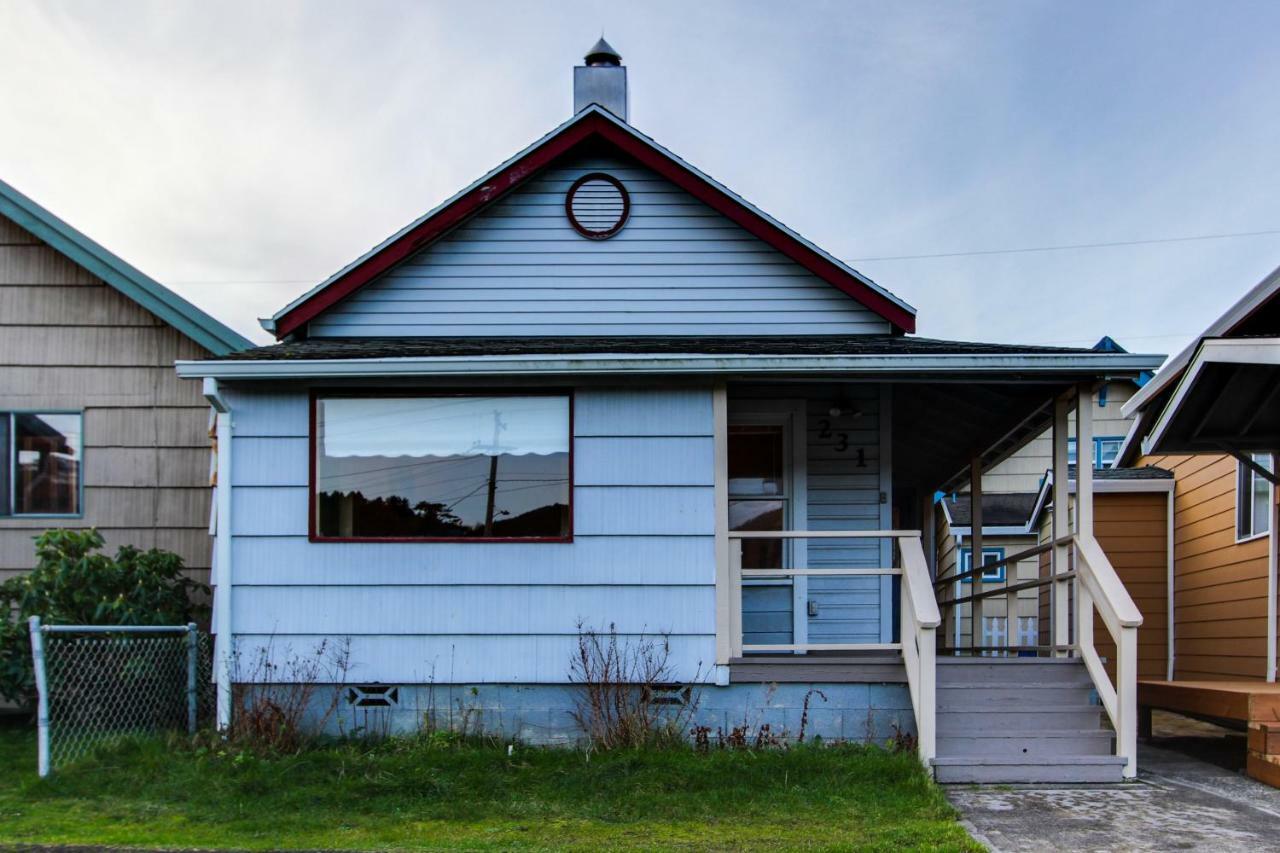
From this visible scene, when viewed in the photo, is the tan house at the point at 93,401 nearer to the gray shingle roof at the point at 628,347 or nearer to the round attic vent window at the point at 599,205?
the gray shingle roof at the point at 628,347

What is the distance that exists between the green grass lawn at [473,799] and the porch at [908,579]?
0.73 meters

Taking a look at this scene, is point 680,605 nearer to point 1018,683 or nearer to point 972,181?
point 1018,683

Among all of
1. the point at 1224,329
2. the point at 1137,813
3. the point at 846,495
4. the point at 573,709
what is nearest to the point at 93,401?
the point at 573,709

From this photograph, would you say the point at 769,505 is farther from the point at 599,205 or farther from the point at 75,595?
the point at 75,595

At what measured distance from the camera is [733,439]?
1138 centimetres

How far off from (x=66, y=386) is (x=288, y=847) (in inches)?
241

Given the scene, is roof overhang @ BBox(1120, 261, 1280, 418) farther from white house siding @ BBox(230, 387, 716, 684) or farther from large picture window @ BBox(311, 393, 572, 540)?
large picture window @ BBox(311, 393, 572, 540)

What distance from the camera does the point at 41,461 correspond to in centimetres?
1148

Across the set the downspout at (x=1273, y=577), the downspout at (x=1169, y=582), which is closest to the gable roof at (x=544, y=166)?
the downspout at (x=1273, y=577)

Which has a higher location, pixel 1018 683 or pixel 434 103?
pixel 434 103

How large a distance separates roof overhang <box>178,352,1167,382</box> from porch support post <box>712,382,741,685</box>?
1.41 feet

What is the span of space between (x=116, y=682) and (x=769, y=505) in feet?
17.6

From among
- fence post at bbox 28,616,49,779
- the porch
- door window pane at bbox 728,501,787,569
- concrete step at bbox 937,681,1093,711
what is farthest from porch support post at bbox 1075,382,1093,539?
fence post at bbox 28,616,49,779

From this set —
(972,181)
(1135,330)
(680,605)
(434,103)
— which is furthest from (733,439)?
(1135,330)
